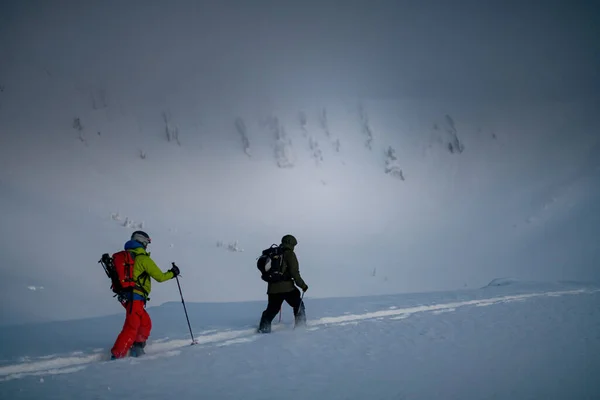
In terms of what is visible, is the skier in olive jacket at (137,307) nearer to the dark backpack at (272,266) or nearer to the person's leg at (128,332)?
the person's leg at (128,332)

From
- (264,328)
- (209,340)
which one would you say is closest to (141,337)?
(209,340)

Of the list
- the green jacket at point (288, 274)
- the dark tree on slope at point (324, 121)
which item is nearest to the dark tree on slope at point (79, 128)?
the dark tree on slope at point (324, 121)

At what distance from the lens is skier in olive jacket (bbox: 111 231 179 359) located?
15.5ft

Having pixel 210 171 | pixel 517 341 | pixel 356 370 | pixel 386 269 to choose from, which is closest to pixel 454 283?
pixel 386 269

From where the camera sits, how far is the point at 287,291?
19.8ft

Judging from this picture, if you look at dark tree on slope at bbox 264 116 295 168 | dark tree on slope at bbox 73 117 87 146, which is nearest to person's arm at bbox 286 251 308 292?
dark tree on slope at bbox 264 116 295 168

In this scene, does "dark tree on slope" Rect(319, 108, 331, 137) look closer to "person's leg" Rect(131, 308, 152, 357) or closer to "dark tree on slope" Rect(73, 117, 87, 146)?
"dark tree on slope" Rect(73, 117, 87, 146)

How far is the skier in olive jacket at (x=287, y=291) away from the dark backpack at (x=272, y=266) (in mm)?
58

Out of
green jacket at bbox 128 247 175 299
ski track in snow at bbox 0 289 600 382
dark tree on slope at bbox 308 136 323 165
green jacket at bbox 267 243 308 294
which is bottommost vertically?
ski track in snow at bbox 0 289 600 382

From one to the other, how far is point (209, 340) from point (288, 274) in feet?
4.69

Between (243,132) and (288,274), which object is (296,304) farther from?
(243,132)

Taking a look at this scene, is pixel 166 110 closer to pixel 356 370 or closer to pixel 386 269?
pixel 386 269

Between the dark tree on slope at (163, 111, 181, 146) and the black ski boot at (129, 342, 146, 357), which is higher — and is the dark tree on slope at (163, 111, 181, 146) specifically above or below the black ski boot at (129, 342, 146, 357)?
above

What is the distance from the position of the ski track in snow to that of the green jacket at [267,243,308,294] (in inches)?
25.5
